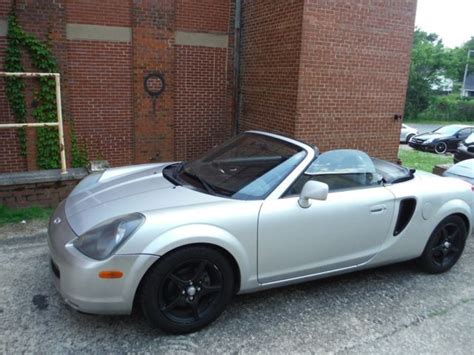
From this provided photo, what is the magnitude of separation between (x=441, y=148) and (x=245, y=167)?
17580mm

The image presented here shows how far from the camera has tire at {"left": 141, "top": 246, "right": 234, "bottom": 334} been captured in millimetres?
3072

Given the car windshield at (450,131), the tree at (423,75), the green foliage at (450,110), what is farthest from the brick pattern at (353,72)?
the green foliage at (450,110)

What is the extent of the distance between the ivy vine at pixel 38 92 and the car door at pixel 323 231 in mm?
5586

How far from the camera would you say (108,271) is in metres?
2.95

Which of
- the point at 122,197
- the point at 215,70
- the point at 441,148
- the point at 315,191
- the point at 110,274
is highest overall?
the point at 215,70

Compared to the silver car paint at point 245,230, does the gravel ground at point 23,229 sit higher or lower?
lower

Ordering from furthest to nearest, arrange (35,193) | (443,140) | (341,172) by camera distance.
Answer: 1. (443,140)
2. (35,193)
3. (341,172)

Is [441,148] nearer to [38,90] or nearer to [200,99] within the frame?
[200,99]

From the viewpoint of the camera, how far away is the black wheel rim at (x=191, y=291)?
316 cm

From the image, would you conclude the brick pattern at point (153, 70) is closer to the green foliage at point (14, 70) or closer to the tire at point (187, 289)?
the green foliage at point (14, 70)

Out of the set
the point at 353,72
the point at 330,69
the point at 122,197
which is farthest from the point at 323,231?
the point at 353,72

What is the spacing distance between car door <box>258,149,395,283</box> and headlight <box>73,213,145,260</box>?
3.16 ft

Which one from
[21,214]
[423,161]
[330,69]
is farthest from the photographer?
[423,161]

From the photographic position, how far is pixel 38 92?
24.7 feet
